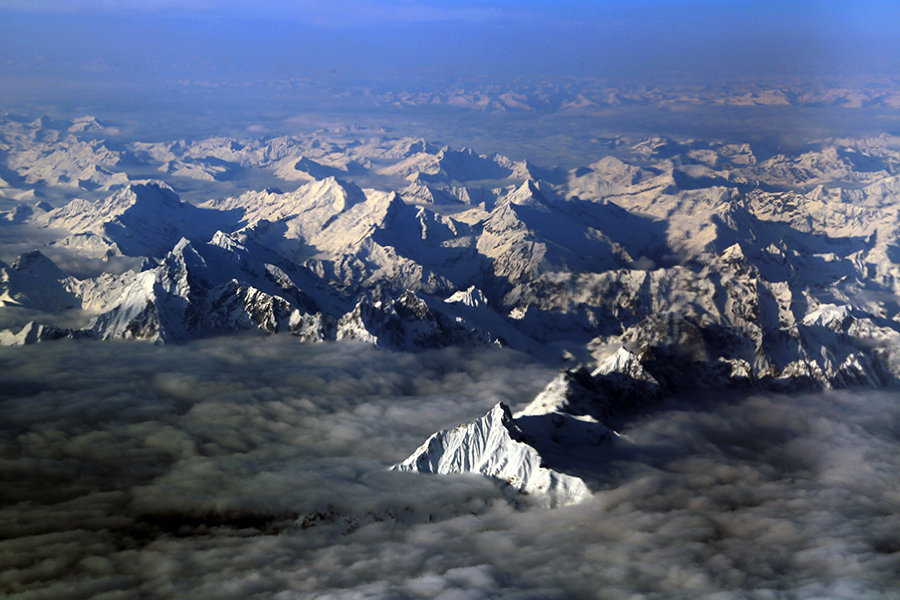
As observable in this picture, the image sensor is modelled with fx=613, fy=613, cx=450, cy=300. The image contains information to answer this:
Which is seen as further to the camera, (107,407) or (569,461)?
(107,407)

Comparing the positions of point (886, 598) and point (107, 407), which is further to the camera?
point (107, 407)

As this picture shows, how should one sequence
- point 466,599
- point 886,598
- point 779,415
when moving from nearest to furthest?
1. point 886,598
2. point 466,599
3. point 779,415

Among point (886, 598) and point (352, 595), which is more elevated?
point (886, 598)

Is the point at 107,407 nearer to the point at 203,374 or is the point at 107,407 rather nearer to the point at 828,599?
the point at 203,374

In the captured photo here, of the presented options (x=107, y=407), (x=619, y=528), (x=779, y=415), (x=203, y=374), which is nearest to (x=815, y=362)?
(x=779, y=415)

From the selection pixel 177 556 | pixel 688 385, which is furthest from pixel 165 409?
pixel 688 385

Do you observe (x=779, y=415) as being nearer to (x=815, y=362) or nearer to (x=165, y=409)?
(x=815, y=362)

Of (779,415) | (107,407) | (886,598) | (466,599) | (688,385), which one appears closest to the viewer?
(886,598)

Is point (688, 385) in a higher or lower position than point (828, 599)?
lower

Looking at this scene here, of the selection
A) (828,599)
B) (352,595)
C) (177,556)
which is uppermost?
(828,599)
